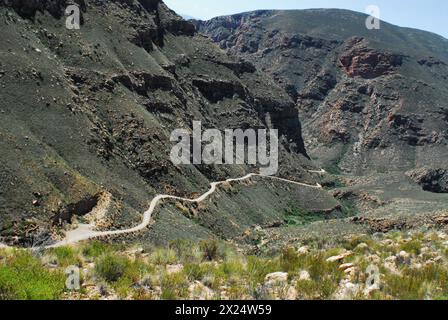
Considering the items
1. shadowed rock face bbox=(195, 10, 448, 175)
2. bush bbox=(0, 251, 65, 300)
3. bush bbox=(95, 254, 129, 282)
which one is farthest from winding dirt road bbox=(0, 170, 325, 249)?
shadowed rock face bbox=(195, 10, 448, 175)

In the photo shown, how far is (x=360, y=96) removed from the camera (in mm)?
157000

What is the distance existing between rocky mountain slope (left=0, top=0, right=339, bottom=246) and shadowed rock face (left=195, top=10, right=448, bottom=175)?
124ft

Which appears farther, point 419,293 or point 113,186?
point 113,186

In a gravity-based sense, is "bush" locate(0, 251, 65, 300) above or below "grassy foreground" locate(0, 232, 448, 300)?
above

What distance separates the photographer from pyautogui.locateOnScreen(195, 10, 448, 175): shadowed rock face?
135125 mm

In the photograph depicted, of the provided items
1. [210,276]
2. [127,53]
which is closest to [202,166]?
[127,53]

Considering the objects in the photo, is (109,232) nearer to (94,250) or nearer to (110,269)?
(94,250)

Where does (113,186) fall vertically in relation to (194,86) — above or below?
below

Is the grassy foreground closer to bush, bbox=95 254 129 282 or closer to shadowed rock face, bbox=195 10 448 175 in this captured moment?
bush, bbox=95 254 129 282

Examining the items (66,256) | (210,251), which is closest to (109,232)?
(210,251)

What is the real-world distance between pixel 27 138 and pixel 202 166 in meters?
27.9
